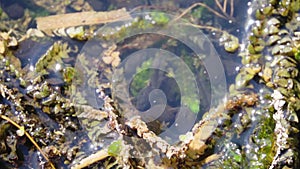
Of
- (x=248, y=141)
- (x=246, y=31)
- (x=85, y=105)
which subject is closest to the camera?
(x=248, y=141)

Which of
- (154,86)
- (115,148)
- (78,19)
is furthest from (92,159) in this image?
(78,19)

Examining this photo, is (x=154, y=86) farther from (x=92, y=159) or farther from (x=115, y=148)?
(x=92, y=159)

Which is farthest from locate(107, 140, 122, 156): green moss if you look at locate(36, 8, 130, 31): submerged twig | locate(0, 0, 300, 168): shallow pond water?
locate(36, 8, 130, 31): submerged twig

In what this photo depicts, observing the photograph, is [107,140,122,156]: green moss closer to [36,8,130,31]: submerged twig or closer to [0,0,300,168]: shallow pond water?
[0,0,300,168]: shallow pond water

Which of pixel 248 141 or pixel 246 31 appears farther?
pixel 246 31

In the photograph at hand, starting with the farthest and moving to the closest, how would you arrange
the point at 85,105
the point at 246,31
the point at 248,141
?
the point at 246,31 < the point at 85,105 < the point at 248,141

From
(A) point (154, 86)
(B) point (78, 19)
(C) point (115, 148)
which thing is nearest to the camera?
(C) point (115, 148)

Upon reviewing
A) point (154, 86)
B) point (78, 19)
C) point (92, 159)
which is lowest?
point (92, 159)

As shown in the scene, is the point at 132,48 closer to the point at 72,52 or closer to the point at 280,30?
the point at 72,52

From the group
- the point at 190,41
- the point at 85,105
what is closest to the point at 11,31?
the point at 85,105

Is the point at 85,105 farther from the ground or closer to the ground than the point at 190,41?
closer to the ground

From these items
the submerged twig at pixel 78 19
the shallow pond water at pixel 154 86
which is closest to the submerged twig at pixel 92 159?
the shallow pond water at pixel 154 86
